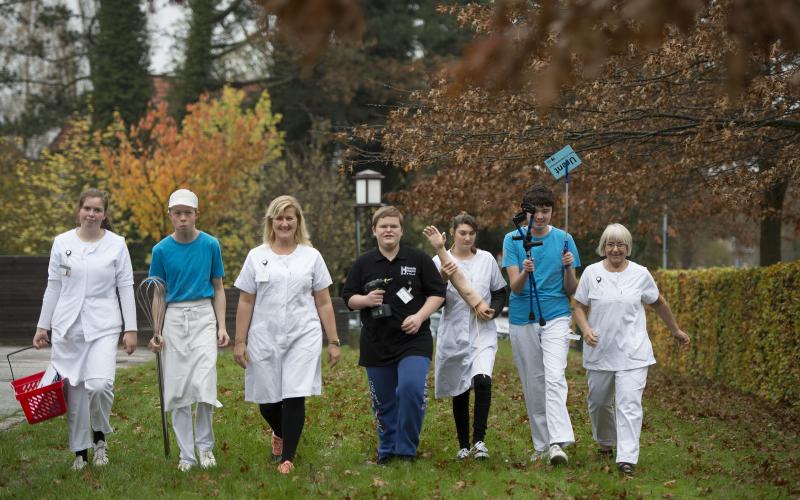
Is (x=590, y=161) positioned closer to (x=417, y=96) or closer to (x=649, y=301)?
(x=417, y=96)

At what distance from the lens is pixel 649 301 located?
8188mm

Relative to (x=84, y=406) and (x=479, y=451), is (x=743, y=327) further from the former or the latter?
(x=84, y=406)

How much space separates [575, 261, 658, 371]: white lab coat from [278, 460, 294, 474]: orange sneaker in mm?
2261

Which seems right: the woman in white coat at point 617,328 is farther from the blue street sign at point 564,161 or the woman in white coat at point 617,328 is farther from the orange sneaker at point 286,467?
the orange sneaker at point 286,467

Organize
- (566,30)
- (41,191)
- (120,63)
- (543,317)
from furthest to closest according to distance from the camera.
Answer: (120,63)
(41,191)
(543,317)
(566,30)

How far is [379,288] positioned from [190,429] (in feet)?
5.36

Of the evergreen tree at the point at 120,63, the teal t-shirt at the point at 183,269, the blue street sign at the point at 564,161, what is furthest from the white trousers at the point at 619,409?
the evergreen tree at the point at 120,63

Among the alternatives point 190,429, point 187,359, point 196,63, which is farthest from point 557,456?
point 196,63

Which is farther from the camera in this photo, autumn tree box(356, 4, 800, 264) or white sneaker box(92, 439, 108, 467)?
autumn tree box(356, 4, 800, 264)

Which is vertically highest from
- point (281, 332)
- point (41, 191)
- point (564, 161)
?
point (41, 191)

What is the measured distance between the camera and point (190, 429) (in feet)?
25.4

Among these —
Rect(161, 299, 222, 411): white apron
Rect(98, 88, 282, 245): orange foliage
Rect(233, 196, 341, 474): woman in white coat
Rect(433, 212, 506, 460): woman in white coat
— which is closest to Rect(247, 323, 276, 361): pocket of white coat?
Rect(233, 196, 341, 474): woman in white coat

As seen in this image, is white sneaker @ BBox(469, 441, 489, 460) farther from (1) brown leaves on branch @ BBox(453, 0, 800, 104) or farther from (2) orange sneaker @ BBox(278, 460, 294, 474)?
(1) brown leaves on branch @ BBox(453, 0, 800, 104)

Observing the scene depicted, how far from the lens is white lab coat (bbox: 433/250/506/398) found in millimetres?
8227
